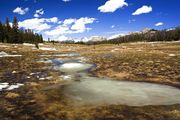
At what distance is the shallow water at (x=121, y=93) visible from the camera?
1370 cm

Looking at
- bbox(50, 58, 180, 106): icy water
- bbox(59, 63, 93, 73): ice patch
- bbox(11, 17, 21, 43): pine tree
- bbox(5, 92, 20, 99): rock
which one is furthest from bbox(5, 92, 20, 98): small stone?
bbox(11, 17, 21, 43): pine tree

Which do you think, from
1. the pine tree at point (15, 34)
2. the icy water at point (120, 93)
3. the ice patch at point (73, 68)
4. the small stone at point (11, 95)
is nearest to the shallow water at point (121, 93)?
the icy water at point (120, 93)

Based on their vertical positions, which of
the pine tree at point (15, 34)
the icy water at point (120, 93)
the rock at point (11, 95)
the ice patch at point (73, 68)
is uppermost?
the pine tree at point (15, 34)

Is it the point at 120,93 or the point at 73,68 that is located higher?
the point at 120,93

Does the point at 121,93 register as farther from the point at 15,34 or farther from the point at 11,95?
the point at 15,34

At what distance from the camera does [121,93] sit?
51.4ft

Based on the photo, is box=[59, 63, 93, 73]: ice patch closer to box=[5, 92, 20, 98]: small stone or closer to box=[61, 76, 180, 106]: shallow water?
box=[61, 76, 180, 106]: shallow water

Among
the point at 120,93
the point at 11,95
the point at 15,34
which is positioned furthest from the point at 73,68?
the point at 15,34

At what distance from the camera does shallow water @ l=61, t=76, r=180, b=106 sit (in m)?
13.7

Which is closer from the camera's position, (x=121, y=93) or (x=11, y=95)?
(x=11, y=95)

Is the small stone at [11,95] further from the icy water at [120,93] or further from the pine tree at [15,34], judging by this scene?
the pine tree at [15,34]

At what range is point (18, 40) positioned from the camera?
10944 centimetres

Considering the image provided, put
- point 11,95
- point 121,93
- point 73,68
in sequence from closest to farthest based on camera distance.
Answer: point 11,95, point 121,93, point 73,68

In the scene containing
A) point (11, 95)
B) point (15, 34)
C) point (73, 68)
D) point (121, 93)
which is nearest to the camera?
point (11, 95)
